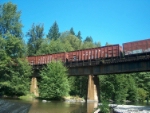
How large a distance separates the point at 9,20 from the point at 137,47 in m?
25.2

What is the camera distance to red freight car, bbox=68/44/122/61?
3391 cm

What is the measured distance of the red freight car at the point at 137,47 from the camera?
102 feet

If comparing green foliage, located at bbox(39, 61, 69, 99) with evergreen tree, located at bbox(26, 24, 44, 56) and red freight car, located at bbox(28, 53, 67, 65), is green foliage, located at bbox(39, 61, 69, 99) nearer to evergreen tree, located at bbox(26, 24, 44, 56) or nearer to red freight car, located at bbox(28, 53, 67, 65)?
red freight car, located at bbox(28, 53, 67, 65)

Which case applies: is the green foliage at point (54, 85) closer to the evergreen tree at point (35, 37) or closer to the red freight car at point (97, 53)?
the red freight car at point (97, 53)

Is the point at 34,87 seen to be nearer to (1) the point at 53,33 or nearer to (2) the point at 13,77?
(2) the point at 13,77

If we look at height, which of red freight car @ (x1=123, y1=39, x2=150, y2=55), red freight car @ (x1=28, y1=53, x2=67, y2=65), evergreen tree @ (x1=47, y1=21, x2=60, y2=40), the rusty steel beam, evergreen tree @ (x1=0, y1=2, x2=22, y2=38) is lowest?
the rusty steel beam

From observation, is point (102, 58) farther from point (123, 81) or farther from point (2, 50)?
point (2, 50)

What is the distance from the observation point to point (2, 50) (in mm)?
33031

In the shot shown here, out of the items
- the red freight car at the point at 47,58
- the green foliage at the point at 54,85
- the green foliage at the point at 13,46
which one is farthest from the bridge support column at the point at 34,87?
the green foliage at the point at 13,46

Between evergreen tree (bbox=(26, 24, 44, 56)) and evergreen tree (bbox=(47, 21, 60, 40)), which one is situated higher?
evergreen tree (bbox=(47, 21, 60, 40))

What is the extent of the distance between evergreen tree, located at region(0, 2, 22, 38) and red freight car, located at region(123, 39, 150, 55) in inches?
839

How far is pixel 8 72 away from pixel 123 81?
27.0 metres

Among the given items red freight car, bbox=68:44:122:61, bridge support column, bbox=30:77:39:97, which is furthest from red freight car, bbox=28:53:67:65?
bridge support column, bbox=30:77:39:97

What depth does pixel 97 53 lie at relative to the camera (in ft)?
120
